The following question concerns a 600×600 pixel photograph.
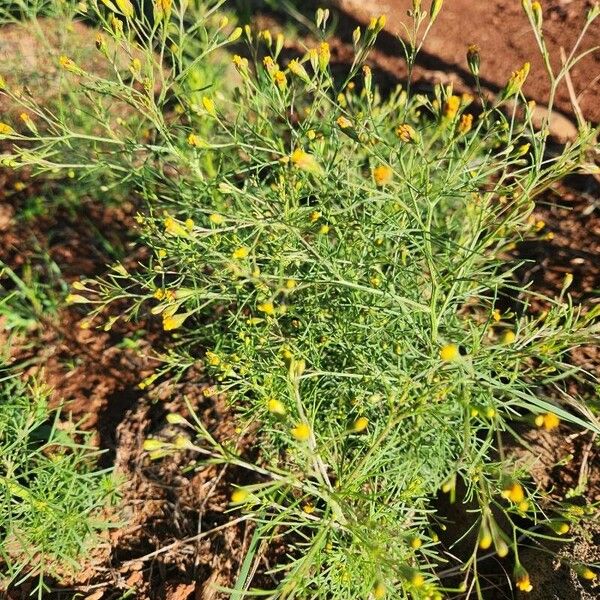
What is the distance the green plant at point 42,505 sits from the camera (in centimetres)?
228

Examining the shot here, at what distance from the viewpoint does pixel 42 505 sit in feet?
7.52

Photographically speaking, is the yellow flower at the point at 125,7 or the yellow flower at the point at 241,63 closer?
the yellow flower at the point at 125,7

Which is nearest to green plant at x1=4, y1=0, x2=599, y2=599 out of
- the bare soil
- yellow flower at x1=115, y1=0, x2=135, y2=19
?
yellow flower at x1=115, y1=0, x2=135, y2=19

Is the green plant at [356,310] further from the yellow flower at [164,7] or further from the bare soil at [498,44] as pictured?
the bare soil at [498,44]

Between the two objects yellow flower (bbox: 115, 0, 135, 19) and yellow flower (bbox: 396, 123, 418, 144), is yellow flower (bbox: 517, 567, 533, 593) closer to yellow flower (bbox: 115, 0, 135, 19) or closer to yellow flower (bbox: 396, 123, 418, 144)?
yellow flower (bbox: 396, 123, 418, 144)

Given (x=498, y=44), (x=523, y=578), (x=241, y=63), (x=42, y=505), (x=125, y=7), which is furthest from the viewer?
(x=498, y=44)

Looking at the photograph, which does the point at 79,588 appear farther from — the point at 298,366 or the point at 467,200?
the point at 467,200

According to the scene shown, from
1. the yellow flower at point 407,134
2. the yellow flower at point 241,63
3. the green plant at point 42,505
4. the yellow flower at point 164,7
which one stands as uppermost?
the yellow flower at point 407,134

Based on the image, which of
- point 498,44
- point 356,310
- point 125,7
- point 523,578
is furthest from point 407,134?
point 498,44

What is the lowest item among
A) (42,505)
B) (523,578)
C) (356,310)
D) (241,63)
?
(42,505)

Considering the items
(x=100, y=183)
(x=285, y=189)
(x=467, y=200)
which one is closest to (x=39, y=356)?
(x=100, y=183)

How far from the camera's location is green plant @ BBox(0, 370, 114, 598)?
228 cm

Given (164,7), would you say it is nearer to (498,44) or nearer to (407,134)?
(407,134)

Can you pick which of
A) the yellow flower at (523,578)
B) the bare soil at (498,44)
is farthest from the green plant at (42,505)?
the bare soil at (498,44)
